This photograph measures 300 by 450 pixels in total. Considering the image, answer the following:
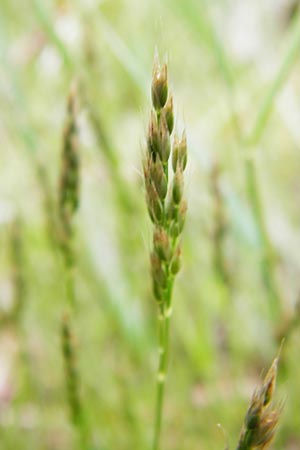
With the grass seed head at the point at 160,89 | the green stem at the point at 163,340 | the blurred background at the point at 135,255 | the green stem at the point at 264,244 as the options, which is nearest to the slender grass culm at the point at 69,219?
the blurred background at the point at 135,255

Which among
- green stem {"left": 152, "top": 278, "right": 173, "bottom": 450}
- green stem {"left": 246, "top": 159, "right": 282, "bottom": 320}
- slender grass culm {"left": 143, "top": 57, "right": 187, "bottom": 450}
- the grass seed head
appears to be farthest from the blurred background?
the grass seed head

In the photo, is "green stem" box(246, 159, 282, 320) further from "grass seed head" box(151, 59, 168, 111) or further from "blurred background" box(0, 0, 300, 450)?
"grass seed head" box(151, 59, 168, 111)

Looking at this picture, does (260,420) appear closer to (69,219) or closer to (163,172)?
(163,172)

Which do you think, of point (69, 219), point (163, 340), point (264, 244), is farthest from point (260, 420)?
point (264, 244)

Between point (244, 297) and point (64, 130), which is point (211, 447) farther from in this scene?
point (64, 130)

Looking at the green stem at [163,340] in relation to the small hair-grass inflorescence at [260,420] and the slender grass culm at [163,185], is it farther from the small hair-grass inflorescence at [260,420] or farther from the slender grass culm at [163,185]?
the small hair-grass inflorescence at [260,420]

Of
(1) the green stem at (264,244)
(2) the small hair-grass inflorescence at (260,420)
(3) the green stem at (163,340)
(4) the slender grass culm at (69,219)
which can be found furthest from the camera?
(1) the green stem at (264,244)
